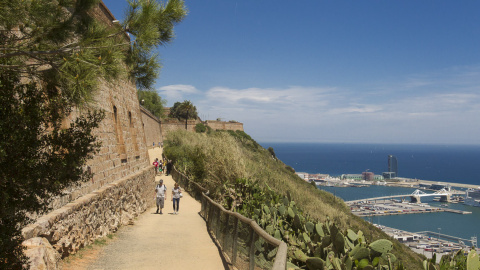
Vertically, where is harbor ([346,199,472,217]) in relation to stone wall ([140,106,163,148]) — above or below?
below

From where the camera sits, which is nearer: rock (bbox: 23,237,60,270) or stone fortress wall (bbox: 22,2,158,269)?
rock (bbox: 23,237,60,270)

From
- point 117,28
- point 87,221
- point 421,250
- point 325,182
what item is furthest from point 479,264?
point 325,182

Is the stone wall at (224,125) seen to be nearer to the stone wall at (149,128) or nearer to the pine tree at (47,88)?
the stone wall at (149,128)

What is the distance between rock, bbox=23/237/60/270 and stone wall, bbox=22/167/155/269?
0.12ft

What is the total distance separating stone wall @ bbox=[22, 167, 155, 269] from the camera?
6594mm

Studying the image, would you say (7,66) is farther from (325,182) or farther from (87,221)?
(325,182)

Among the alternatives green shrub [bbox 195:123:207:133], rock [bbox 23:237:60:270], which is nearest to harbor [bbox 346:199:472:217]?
green shrub [bbox 195:123:207:133]

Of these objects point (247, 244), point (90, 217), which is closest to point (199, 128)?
point (90, 217)

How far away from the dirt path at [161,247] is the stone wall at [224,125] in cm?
6970

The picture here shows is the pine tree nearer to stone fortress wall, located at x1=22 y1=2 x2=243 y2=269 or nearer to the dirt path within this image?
stone fortress wall, located at x1=22 y1=2 x2=243 y2=269

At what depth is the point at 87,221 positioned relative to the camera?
895 cm

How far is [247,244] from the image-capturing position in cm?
611

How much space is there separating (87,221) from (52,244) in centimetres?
218

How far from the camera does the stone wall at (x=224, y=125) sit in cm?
8488
